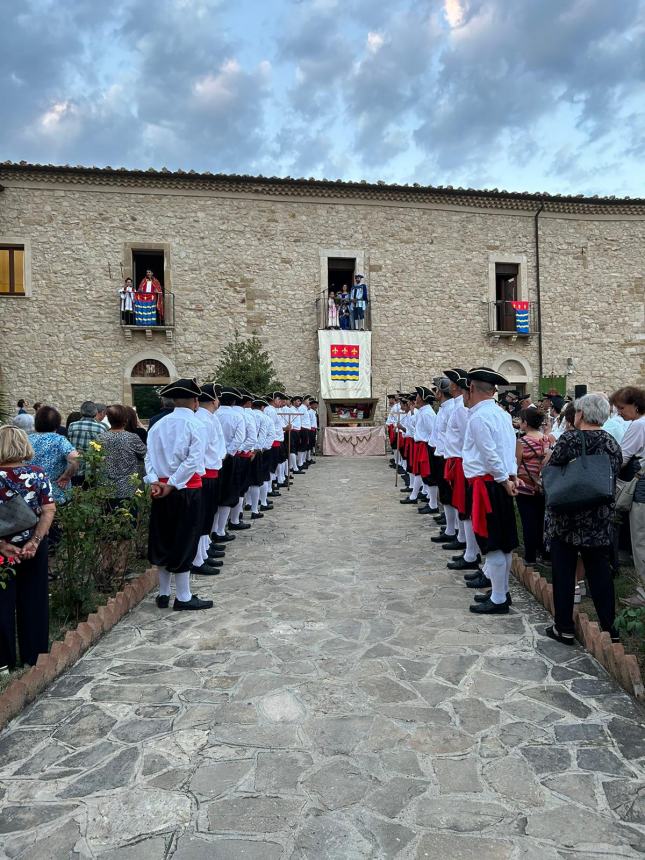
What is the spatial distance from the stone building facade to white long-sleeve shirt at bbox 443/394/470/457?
12853mm

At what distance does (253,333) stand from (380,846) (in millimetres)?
17828

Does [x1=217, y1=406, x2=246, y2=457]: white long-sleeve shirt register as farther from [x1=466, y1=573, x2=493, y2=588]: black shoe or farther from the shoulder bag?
the shoulder bag

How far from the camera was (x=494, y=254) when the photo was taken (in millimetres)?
20516

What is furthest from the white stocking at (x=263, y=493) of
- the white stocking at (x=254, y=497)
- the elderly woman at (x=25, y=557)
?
the elderly woman at (x=25, y=557)

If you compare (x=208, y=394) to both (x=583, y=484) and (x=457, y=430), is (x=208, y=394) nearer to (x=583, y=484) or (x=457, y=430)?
(x=457, y=430)

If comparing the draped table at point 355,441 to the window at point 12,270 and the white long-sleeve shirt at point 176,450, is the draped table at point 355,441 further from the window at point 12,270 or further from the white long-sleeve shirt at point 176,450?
the white long-sleeve shirt at point 176,450

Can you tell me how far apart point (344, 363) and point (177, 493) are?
14564 mm

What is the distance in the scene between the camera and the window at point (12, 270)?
1817 cm

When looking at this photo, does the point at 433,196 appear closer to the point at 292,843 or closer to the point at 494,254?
the point at 494,254

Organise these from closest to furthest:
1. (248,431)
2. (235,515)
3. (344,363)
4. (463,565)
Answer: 1. (463,565)
2. (248,431)
3. (235,515)
4. (344,363)

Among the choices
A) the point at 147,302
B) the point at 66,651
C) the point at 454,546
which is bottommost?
the point at 454,546

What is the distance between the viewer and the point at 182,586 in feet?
17.1

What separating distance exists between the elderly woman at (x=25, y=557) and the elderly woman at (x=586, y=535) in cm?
348

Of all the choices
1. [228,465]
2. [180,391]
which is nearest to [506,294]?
[228,465]
